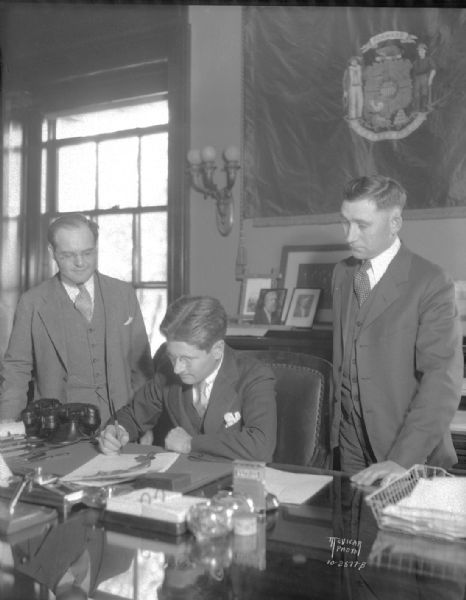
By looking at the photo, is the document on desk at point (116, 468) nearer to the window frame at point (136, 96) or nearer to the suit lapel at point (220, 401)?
the suit lapel at point (220, 401)

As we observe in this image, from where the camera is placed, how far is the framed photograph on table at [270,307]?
3887 mm

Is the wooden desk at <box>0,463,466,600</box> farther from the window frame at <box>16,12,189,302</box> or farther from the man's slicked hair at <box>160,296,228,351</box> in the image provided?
the window frame at <box>16,12,189,302</box>

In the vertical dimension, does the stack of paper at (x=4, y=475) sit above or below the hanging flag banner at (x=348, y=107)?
below

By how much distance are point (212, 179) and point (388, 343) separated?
8.03 ft

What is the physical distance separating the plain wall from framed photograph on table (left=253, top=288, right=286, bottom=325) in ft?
0.80

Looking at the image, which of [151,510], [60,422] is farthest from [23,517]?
[60,422]

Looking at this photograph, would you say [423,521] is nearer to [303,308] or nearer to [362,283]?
[362,283]

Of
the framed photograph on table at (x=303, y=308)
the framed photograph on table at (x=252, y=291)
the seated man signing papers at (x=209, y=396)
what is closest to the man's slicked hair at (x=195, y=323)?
the seated man signing papers at (x=209, y=396)

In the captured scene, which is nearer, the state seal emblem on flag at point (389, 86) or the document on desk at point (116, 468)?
the document on desk at point (116, 468)

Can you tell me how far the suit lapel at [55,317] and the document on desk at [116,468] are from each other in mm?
899

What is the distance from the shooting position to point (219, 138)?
14.4ft

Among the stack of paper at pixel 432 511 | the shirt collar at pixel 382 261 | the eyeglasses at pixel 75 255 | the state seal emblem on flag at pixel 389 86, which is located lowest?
the stack of paper at pixel 432 511

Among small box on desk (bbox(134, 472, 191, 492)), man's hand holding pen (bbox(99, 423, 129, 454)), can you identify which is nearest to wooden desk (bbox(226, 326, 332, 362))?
man's hand holding pen (bbox(99, 423, 129, 454))

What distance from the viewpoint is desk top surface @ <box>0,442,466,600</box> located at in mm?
1036
